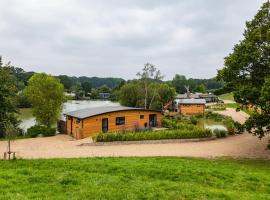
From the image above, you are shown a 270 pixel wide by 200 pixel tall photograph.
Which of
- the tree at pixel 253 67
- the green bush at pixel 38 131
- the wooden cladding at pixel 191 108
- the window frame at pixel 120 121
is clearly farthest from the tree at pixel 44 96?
the wooden cladding at pixel 191 108

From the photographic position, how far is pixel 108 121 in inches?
1255

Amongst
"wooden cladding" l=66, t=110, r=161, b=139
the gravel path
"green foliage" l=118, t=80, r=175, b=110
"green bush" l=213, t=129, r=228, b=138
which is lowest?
the gravel path

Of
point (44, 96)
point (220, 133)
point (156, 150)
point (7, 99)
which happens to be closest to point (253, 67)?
point (156, 150)

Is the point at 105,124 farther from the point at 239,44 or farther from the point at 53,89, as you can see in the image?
the point at 239,44

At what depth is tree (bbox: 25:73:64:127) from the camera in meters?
37.1

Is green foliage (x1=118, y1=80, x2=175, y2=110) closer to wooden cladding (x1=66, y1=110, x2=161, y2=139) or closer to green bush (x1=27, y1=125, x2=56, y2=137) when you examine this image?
wooden cladding (x1=66, y1=110, x2=161, y2=139)

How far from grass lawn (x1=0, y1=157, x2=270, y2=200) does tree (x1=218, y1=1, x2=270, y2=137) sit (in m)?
8.12

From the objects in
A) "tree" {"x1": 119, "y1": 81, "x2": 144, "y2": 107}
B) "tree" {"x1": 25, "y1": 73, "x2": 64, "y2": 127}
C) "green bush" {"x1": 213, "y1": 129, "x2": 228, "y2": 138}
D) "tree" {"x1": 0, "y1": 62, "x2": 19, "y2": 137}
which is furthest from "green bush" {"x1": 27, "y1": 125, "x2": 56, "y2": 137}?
"tree" {"x1": 119, "y1": 81, "x2": 144, "y2": 107}

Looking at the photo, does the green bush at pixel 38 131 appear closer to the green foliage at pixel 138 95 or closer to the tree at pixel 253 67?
the tree at pixel 253 67

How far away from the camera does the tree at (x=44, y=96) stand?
37094 millimetres

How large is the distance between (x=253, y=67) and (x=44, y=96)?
24106mm

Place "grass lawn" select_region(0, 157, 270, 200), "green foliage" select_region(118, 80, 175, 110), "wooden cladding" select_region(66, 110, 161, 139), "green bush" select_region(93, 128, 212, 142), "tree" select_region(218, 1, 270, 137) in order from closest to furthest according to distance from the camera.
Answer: "grass lawn" select_region(0, 157, 270, 200) → "tree" select_region(218, 1, 270, 137) → "green bush" select_region(93, 128, 212, 142) → "wooden cladding" select_region(66, 110, 161, 139) → "green foliage" select_region(118, 80, 175, 110)

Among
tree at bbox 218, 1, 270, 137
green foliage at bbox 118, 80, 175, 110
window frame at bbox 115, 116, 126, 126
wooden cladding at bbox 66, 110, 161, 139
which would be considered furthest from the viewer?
green foliage at bbox 118, 80, 175, 110

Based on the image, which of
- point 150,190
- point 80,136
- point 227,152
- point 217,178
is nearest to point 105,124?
point 80,136
